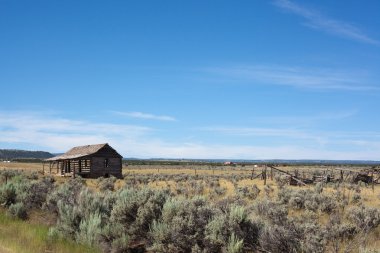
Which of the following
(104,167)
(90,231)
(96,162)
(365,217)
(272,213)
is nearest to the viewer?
(90,231)

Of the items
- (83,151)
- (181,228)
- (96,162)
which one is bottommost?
(181,228)

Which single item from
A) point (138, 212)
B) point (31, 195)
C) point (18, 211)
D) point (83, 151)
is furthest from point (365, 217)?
point (83, 151)

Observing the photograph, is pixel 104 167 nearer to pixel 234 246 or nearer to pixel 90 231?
pixel 90 231

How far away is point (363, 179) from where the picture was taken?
42219mm

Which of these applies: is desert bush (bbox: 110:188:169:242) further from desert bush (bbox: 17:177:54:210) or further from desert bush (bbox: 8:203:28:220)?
desert bush (bbox: 17:177:54:210)

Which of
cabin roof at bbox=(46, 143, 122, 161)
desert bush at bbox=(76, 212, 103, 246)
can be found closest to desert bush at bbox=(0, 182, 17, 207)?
desert bush at bbox=(76, 212, 103, 246)

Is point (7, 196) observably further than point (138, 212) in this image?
Yes

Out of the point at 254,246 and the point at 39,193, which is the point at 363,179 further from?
the point at 254,246

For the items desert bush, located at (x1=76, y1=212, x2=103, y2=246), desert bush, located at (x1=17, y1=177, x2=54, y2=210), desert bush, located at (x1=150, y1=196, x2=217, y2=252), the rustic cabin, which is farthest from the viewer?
the rustic cabin

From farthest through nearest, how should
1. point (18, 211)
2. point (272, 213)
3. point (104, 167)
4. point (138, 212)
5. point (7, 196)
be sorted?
point (104, 167) → point (7, 196) → point (18, 211) → point (272, 213) → point (138, 212)

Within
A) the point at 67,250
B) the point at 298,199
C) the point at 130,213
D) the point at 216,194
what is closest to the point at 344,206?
the point at 298,199

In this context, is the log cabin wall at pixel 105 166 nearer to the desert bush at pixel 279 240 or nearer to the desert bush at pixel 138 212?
the desert bush at pixel 138 212

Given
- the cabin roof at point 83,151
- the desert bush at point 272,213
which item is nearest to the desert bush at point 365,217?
the desert bush at point 272,213

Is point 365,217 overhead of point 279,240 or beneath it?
beneath
